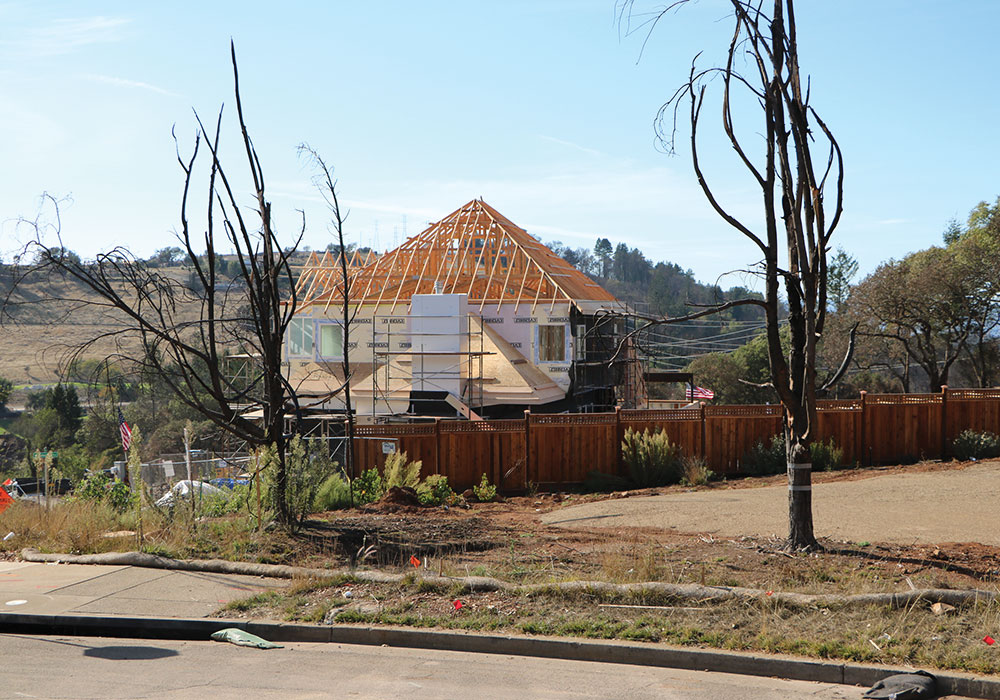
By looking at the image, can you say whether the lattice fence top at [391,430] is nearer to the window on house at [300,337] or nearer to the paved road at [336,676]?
the paved road at [336,676]

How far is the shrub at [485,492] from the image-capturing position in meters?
19.0

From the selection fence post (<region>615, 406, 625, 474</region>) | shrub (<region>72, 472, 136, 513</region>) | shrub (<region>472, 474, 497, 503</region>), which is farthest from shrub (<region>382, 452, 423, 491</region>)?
fence post (<region>615, 406, 625, 474</region>)

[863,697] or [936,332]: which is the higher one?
[936,332]

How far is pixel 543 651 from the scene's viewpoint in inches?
303

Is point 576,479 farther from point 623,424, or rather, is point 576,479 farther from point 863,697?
point 863,697

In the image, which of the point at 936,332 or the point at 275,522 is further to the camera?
the point at 936,332

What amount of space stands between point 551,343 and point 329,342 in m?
10.1

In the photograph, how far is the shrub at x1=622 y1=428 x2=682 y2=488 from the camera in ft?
65.5

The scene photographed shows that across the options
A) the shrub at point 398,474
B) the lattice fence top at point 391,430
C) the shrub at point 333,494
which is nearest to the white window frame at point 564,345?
the lattice fence top at point 391,430

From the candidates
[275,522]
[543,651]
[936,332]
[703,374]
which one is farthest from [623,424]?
[703,374]

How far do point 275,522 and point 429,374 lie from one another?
21.8 m

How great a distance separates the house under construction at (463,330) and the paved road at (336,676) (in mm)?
23071

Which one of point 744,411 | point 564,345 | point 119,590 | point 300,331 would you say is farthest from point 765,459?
point 300,331

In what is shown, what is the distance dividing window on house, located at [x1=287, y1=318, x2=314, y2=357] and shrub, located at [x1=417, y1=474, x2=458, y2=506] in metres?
22.6
